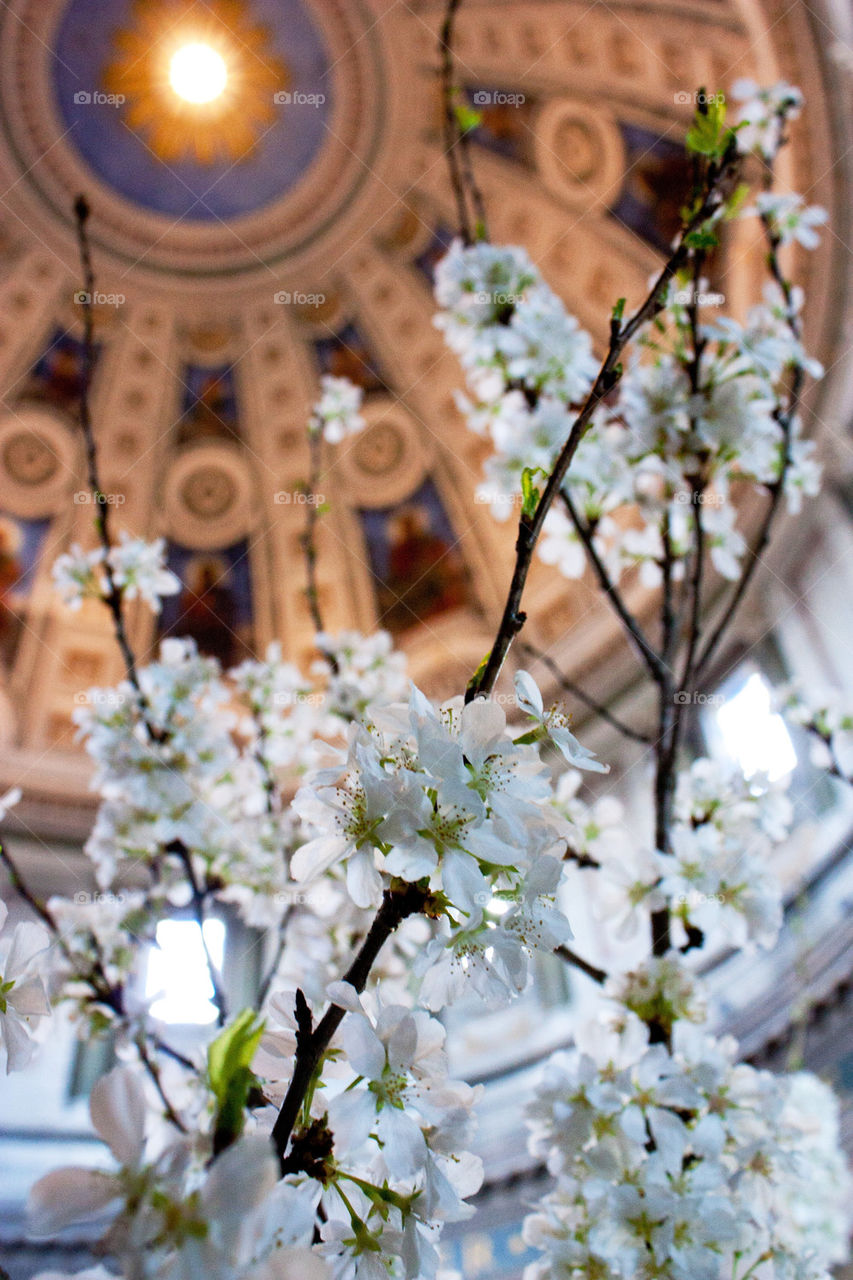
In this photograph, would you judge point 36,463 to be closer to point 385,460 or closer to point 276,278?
point 276,278

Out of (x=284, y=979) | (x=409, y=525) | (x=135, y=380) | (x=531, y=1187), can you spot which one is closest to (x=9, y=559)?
(x=135, y=380)

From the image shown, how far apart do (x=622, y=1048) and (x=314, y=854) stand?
3.68 ft

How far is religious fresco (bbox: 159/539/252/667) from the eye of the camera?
13.9m

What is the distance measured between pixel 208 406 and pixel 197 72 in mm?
4301

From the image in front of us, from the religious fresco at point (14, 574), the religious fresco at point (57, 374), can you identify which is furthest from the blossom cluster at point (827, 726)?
the religious fresco at point (57, 374)

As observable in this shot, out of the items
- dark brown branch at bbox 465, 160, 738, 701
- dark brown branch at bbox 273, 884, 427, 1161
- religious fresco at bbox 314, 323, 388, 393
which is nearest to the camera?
dark brown branch at bbox 273, 884, 427, 1161

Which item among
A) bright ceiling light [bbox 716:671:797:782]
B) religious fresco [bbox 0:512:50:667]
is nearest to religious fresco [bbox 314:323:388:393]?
religious fresco [bbox 0:512:50:667]

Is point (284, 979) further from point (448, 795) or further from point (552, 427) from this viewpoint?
point (448, 795)

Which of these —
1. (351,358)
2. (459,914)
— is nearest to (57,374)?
(351,358)

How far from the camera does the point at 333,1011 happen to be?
3.27 feet

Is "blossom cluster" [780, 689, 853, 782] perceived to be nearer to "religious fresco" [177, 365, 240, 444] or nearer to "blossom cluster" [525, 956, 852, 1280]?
"blossom cluster" [525, 956, 852, 1280]

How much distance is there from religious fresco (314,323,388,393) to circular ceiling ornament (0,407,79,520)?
3824mm

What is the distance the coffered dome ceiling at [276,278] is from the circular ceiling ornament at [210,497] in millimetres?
32

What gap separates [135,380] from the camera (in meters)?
14.3
